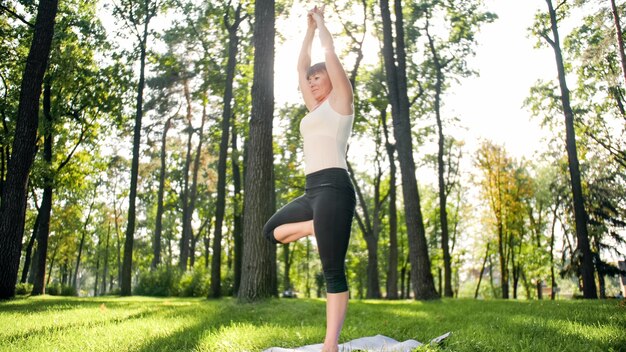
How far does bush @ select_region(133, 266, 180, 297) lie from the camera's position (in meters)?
21.9

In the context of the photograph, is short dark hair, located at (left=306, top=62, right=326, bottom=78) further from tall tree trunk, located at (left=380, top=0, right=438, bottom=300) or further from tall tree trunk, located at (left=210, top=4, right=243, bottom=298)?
tall tree trunk, located at (left=210, top=4, right=243, bottom=298)

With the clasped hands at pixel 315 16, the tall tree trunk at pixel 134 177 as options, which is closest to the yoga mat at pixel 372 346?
the clasped hands at pixel 315 16

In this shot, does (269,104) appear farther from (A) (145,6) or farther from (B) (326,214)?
(A) (145,6)

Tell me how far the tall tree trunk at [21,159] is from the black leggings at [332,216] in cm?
996

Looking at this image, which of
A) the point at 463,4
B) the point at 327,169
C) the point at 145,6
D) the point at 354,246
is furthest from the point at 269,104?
the point at 354,246

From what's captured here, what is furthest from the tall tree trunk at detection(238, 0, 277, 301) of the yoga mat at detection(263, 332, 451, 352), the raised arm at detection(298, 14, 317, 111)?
the raised arm at detection(298, 14, 317, 111)

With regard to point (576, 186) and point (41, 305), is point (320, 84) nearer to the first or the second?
point (41, 305)

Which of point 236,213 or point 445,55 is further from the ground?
point 445,55

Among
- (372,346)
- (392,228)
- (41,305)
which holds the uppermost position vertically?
(392,228)

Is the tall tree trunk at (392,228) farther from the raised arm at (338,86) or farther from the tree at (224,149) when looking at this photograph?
the raised arm at (338,86)

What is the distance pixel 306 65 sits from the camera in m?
4.05

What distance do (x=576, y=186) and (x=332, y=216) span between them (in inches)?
613

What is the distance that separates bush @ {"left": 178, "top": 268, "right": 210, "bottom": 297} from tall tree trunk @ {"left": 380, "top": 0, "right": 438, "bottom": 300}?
40.0 feet

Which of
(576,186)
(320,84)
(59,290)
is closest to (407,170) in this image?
(576,186)
